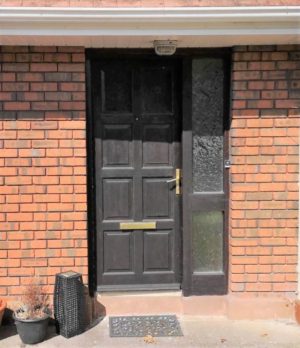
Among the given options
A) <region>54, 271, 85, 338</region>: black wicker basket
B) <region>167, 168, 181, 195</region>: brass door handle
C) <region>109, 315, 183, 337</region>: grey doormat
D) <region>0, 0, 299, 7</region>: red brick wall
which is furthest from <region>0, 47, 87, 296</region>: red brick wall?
<region>167, 168, 181, 195</region>: brass door handle

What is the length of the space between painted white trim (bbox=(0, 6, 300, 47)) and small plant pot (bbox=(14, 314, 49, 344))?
243 centimetres

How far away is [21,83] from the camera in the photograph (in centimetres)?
483

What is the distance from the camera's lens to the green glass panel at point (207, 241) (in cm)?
520

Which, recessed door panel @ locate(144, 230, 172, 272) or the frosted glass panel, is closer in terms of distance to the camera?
the frosted glass panel

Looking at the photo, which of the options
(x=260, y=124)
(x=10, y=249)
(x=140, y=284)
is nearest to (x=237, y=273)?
(x=140, y=284)

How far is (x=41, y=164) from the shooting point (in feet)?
16.0

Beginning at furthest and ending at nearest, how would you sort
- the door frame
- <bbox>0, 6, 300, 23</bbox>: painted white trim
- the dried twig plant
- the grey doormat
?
1. the door frame
2. the grey doormat
3. the dried twig plant
4. <bbox>0, 6, 300, 23</bbox>: painted white trim

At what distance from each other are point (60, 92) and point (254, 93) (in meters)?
1.81

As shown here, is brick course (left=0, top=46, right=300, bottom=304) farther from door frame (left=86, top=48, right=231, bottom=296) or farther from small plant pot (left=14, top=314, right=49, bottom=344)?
small plant pot (left=14, top=314, right=49, bottom=344)

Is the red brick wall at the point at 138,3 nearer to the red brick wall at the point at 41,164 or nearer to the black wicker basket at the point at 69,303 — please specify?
the red brick wall at the point at 41,164

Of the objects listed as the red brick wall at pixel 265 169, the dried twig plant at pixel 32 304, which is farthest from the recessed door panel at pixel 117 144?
the dried twig plant at pixel 32 304

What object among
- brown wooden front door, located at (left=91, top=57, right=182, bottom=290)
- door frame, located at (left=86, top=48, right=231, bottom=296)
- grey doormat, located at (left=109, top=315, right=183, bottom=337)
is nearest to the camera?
grey doormat, located at (left=109, top=315, right=183, bottom=337)

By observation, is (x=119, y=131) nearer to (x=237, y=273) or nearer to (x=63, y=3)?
(x=63, y=3)

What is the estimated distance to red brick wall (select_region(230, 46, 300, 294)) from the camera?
4.91 metres
